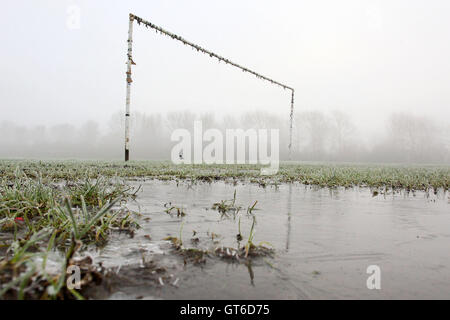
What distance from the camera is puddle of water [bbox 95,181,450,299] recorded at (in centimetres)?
150

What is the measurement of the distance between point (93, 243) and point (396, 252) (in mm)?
2305

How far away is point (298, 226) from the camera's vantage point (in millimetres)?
2973

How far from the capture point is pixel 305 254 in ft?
6.87

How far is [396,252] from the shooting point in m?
2.20

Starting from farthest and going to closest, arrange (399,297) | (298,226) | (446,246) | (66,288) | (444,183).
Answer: (444,183) → (298,226) → (446,246) → (399,297) → (66,288)

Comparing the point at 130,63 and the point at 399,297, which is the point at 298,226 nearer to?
the point at 399,297

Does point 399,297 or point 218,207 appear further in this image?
point 218,207

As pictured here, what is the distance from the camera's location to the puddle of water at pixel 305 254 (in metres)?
1.50

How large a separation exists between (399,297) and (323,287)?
37cm
